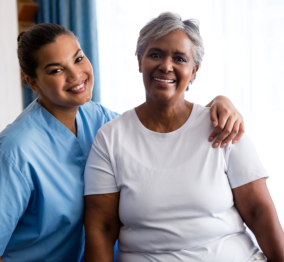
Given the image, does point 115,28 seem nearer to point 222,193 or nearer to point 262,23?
point 262,23

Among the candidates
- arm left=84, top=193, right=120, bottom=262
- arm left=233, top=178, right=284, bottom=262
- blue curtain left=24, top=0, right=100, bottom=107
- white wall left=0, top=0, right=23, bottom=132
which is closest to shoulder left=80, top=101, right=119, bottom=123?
arm left=84, top=193, right=120, bottom=262

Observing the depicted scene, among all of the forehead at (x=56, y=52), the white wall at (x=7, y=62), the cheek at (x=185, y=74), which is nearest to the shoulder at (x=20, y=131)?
the forehead at (x=56, y=52)

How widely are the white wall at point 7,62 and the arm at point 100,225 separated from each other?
1.49 m

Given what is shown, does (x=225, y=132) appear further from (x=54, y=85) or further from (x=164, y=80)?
(x=54, y=85)

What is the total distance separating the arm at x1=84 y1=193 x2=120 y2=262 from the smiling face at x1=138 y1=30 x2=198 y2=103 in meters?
0.43

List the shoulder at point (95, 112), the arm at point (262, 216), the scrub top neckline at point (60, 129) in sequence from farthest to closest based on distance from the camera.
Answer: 1. the shoulder at point (95, 112)
2. the scrub top neckline at point (60, 129)
3. the arm at point (262, 216)

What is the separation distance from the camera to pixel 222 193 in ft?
3.65

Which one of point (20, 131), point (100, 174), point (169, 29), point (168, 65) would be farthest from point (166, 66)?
point (20, 131)

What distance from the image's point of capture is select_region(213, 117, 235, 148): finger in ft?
3.67

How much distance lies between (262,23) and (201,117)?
1637mm

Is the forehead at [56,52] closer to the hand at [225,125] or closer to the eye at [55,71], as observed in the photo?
the eye at [55,71]

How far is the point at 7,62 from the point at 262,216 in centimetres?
214

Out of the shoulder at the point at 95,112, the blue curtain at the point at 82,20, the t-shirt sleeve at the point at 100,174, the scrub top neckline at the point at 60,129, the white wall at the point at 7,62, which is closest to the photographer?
the t-shirt sleeve at the point at 100,174

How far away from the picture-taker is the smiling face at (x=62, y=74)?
4.10 feet
